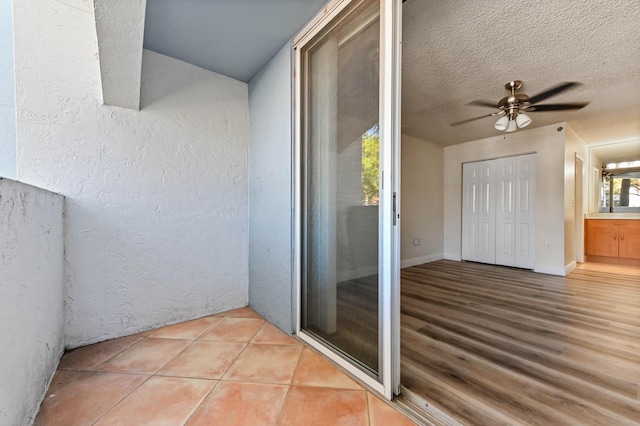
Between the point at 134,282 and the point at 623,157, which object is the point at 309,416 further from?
the point at 623,157

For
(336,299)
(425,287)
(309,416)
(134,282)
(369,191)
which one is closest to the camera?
(309,416)

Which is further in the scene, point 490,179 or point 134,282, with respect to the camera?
point 490,179

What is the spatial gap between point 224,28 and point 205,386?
2.31 meters


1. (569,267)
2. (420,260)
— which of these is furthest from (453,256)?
(569,267)

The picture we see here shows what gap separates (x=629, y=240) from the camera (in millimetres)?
4594

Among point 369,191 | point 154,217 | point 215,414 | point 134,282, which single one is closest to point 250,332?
point 215,414

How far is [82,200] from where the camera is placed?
6.08 feet

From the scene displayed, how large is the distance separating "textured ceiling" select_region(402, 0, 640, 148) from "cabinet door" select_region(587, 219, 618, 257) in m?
2.20

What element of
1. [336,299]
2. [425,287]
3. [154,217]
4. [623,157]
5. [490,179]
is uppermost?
[623,157]

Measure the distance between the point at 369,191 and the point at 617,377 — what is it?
5.77ft

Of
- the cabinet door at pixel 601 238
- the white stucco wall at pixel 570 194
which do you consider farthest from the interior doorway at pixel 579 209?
the cabinet door at pixel 601 238

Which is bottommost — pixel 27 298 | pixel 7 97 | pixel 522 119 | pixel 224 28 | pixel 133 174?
pixel 27 298

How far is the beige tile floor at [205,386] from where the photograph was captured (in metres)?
1.22

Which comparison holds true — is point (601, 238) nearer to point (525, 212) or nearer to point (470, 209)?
point (525, 212)
